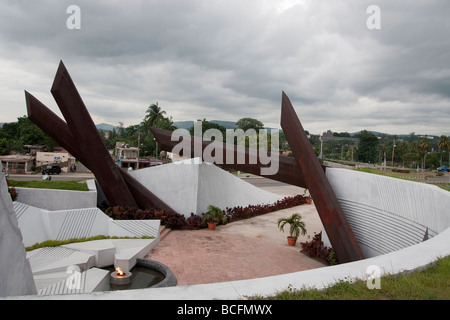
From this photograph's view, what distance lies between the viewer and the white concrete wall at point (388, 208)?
22.6 feet

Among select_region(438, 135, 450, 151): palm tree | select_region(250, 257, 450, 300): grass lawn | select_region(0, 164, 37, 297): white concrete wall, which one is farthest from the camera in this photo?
select_region(438, 135, 450, 151): palm tree

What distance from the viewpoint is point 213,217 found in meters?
13.9

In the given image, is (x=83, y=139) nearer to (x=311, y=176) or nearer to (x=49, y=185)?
(x=49, y=185)

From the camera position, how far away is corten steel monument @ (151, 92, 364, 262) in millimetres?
8336

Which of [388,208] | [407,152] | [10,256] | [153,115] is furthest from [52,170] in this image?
[407,152]

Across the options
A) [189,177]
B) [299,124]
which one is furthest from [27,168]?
[299,124]

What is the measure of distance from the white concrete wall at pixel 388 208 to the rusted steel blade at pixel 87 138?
341 inches

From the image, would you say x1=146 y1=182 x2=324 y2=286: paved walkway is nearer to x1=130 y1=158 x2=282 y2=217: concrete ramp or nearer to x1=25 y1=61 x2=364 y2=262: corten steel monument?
x1=130 y1=158 x2=282 y2=217: concrete ramp

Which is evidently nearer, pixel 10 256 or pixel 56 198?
pixel 10 256

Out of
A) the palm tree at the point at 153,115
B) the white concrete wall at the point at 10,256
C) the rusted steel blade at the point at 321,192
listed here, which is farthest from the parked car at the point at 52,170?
the white concrete wall at the point at 10,256

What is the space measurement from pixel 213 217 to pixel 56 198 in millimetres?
6466

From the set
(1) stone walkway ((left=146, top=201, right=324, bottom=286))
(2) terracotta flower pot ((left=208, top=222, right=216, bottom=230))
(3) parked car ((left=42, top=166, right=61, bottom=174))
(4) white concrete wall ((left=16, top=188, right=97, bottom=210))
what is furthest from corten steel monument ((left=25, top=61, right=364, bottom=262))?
(3) parked car ((left=42, top=166, right=61, bottom=174))

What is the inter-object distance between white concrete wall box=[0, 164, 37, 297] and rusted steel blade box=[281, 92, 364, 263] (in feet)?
23.8

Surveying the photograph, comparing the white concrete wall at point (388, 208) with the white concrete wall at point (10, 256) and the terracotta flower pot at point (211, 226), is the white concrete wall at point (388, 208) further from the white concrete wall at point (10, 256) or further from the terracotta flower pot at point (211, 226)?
the white concrete wall at point (10, 256)
